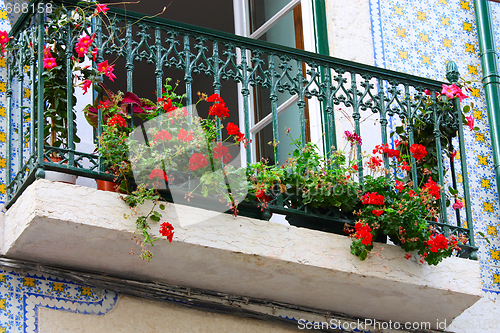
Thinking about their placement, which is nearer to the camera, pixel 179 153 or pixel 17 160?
pixel 179 153

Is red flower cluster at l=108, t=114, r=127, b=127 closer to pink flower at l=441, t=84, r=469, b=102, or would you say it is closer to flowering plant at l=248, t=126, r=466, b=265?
→ flowering plant at l=248, t=126, r=466, b=265

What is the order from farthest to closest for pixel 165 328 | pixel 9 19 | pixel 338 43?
pixel 338 43
pixel 9 19
pixel 165 328

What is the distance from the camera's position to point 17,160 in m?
4.27

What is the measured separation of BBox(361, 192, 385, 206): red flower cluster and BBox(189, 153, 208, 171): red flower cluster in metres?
1.02

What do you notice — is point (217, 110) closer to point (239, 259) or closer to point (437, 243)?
point (239, 259)

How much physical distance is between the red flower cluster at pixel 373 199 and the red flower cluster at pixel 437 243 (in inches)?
14.7

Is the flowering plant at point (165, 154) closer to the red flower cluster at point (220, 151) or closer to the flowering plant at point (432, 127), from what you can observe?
the red flower cluster at point (220, 151)

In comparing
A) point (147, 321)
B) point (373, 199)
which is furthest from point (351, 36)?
point (147, 321)

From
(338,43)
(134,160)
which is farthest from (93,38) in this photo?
(338,43)

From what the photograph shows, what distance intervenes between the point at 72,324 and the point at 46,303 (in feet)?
0.61

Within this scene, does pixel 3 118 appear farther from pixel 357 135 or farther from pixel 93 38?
pixel 357 135

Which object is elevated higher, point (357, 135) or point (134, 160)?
point (357, 135)

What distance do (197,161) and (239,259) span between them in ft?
1.96

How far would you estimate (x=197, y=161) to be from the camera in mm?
4004
